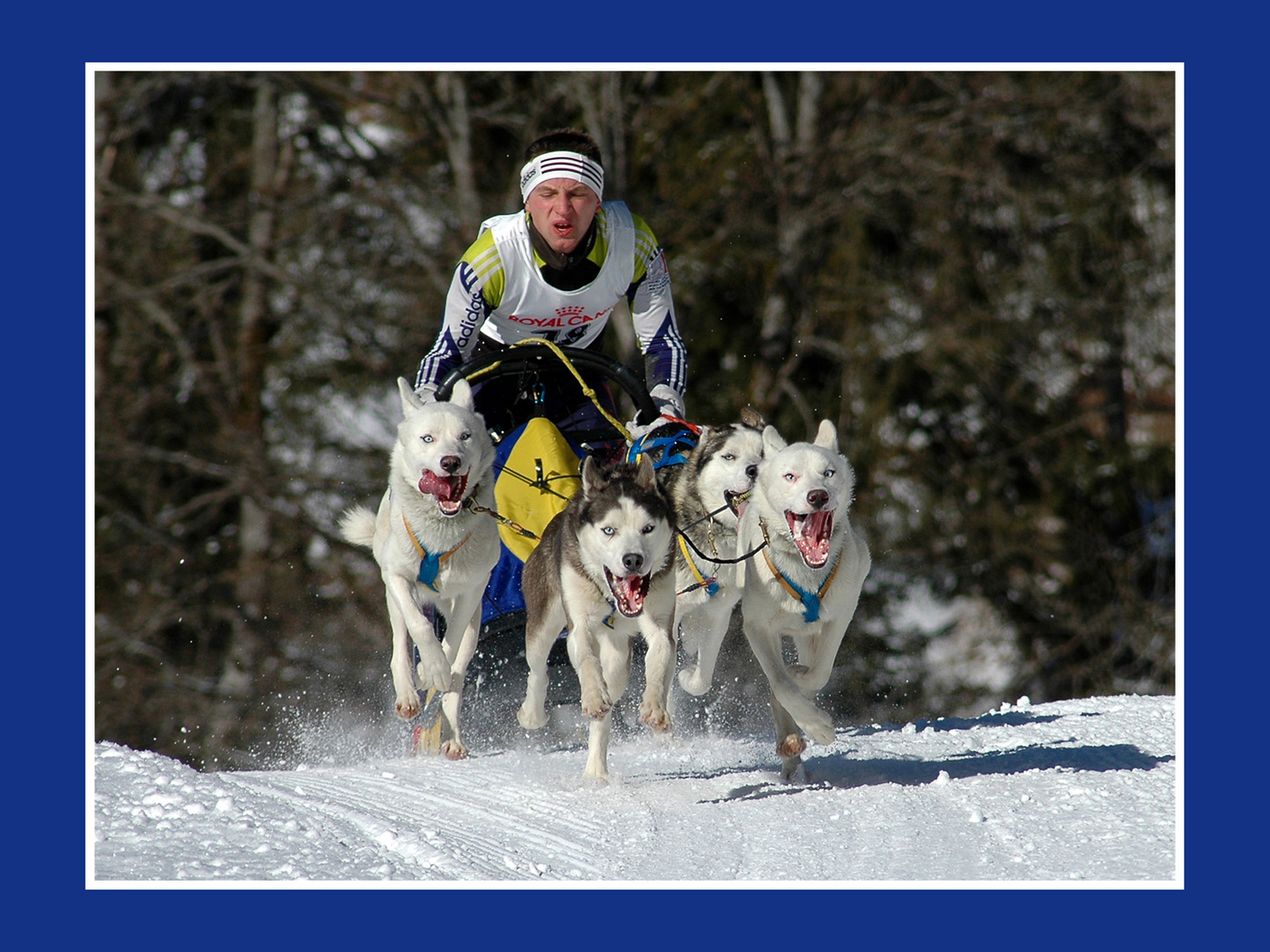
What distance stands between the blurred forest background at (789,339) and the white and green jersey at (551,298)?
7.87m

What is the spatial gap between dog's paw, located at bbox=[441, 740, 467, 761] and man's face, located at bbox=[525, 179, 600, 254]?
205cm

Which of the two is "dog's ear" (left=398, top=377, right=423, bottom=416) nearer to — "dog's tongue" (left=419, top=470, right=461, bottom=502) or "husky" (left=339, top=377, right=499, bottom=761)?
"husky" (left=339, top=377, right=499, bottom=761)

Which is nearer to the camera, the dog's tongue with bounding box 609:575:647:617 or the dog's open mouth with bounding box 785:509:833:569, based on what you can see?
the dog's tongue with bounding box 609:575:647:617

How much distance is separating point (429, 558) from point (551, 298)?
52.3 inches

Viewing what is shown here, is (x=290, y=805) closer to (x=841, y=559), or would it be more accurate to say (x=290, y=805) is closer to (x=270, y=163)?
(x=841, y=559)

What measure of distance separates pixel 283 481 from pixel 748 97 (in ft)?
21.2

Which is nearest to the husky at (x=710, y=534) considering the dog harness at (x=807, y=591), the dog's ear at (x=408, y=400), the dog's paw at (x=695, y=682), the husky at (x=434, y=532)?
the dog's paw at (x=695, y=682)

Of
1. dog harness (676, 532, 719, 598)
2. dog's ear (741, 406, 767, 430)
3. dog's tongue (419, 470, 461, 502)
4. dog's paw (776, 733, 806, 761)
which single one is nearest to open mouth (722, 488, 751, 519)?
dog harness (676, 532, 719, 598)

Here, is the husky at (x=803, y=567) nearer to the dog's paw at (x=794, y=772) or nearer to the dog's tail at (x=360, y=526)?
the dog's paw at (x=794, y=772)

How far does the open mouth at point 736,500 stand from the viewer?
5.21 meters

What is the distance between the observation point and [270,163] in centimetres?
1580

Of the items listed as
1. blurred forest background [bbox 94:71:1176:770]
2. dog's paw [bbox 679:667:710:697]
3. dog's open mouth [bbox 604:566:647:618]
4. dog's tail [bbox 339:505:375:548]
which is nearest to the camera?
dog's open mouth [bbox 604:566:647:618]

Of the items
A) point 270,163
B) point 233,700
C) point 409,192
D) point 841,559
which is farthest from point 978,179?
point 841,559

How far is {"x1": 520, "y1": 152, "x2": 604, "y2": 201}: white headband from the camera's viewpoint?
5.47 meters
